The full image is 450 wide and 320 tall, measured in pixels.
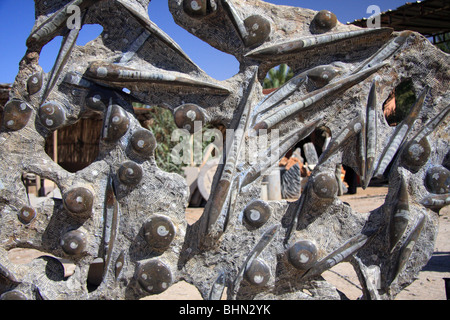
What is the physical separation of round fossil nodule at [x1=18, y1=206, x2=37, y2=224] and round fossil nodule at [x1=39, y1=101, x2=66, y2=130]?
1.55 ft

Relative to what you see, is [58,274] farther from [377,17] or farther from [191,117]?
[377,17]

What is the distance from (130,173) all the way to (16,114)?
0.74 metres

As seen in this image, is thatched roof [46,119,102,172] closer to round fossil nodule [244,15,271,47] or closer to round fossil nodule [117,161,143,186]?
round fossil nodule [117,161,143,186]

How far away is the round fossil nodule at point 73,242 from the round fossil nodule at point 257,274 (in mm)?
911

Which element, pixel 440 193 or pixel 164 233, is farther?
pixel 440 193

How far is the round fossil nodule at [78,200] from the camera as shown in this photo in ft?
6.93

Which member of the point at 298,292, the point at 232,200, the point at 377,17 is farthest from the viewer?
the point at 377,17

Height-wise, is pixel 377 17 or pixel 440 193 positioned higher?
pixel 377 17

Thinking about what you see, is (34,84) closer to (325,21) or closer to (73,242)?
(73,242)

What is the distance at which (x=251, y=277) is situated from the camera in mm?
2123

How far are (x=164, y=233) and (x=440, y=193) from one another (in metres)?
1.61

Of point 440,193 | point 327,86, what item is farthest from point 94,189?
point 440,193

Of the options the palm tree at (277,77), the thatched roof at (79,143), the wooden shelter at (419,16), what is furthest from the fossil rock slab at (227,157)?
the palm tree at (277,77)

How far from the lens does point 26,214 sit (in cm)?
218
